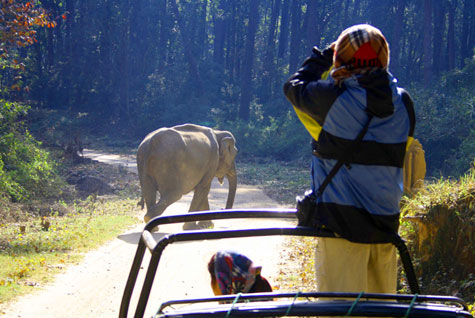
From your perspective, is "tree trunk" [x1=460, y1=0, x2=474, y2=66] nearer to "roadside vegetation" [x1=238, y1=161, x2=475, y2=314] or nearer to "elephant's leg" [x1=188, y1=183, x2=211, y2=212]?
"elephant's leg" [x1=188, y1=183, x2=211, y2=212]

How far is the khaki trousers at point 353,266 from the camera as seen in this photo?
106 inches

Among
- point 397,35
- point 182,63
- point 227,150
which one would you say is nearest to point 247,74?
point 397,35

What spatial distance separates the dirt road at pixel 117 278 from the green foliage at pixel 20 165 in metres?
3.56

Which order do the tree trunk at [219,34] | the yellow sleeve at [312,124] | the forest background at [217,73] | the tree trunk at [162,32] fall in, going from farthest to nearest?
the tree trunk at [219,34], the tree trunk at [162,32], the forest background at [217,73], the yellow sleeve at [312,124]

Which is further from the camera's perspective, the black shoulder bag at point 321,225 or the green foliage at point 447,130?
the green foliage at point 447,130

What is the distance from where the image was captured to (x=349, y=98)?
261 cm

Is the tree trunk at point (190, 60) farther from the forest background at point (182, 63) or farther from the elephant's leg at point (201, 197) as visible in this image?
the elephant's leg at point (201, 197)

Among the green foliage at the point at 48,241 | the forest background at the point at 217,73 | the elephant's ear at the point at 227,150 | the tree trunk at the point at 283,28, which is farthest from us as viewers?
the tree trunk at the point at 283,28

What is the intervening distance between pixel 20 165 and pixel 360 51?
11.8m

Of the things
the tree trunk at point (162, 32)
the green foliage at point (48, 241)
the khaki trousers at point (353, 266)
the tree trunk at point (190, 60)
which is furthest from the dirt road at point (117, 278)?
the tree trunk at point (162, 32)

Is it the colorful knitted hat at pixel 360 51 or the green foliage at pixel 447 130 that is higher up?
the colorful knitted hat at pixel 360 51

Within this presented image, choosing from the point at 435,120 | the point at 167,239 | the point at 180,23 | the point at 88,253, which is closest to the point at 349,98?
the point at 167,239

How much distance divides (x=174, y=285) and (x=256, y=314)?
5.13 m

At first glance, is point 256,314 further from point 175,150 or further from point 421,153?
point 175,150
